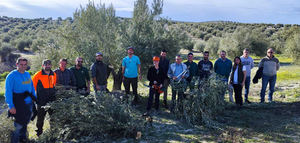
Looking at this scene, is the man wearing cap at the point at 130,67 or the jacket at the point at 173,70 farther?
the man wearing cap at the point at 130,67

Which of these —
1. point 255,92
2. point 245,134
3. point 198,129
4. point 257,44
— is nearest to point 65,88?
point 198,129

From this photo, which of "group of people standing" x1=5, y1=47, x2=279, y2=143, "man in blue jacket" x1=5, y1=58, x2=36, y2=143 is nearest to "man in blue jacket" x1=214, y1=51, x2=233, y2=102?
"group of people standing" x1=5, y1=47, x2=279, y2=143

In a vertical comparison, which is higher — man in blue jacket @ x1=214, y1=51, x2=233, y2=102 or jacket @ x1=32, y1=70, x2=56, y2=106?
man in blue jacket @ x1=214, y1=51, x2=233, y2=102

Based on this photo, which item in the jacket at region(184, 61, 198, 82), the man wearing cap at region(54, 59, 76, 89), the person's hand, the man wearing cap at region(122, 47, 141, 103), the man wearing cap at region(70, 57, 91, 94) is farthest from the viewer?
the jacket at region(184, 61, 198, 82)

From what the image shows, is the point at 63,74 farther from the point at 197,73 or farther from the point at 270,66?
the point at 270,66

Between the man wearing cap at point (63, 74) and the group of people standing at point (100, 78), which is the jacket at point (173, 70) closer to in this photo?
the group of people standing at point (100, 78)

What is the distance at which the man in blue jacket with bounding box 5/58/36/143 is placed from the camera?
5.16 metres

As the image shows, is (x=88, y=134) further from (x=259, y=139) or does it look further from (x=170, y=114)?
(x=259, y=139)

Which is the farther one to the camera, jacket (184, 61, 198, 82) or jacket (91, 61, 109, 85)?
jacket (184, 61, 198, 82)

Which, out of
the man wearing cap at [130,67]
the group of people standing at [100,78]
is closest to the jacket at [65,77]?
the group of people standing at [100,78]

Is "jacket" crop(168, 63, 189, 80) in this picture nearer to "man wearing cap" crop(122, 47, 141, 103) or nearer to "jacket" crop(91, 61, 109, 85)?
"man wearing cap" crop(122, 47, 141, 103)

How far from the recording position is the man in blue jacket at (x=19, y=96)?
5156 millimetres

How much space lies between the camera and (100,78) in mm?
8211

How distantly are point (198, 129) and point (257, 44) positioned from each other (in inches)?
1482
